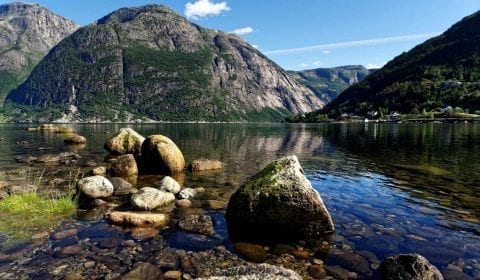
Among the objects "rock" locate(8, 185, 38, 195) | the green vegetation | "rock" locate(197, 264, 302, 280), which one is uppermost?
"rock" locate(197, 264, 302, 280)

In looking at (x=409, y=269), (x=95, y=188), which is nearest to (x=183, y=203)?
(x=95, y=188)

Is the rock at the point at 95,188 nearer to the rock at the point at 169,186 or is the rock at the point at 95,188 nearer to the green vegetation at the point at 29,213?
the green vegetation at the point at 29,213

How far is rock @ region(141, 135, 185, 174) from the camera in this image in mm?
31000

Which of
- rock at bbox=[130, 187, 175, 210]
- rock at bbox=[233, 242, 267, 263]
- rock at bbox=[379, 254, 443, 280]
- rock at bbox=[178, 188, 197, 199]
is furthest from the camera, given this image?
rock at bbox=[178, 188, 197, 199]

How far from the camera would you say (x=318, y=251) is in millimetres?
13734

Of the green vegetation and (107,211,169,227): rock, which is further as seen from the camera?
(107,211,169,227): rock

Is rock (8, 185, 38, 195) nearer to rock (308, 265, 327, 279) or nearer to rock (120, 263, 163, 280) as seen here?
rock (120, 263, 163, 280)

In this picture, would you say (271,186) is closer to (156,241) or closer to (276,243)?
(276,243)

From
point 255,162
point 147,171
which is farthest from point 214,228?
point 255,162

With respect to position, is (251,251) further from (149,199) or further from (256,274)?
(149,199)

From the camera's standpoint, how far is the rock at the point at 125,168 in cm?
2920

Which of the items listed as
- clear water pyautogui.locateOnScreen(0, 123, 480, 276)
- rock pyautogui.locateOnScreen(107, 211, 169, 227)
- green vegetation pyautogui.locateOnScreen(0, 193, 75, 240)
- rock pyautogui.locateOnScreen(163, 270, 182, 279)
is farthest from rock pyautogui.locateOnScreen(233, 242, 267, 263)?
green vegetation pyautogui.locateOnScreen(0, 193, 75, 240)

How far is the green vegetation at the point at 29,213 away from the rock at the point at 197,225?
531 cm

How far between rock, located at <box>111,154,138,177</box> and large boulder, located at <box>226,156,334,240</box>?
1561cm
